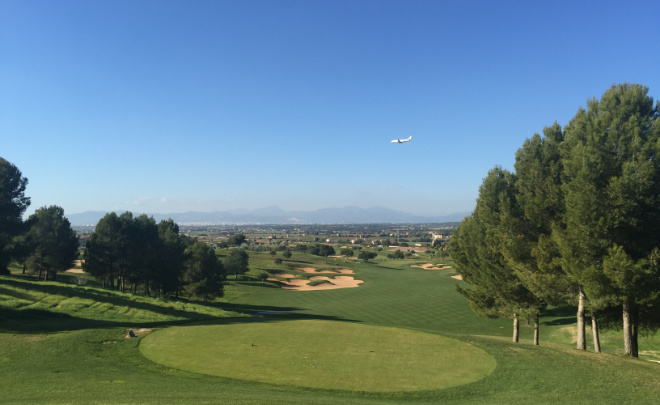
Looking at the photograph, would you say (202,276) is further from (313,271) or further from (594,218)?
(313,271)

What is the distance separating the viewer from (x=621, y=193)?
56.4 feet

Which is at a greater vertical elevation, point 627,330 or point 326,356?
point 627,330

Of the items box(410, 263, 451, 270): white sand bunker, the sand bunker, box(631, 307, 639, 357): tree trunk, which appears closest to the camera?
box(631, 307, 639, 357): tree trunk

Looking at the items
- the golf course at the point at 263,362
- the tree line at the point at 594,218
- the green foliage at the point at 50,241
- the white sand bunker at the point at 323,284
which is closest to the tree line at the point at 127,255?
the green foliage at the point at 50,241

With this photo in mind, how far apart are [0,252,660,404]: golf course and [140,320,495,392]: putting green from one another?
0.06 m

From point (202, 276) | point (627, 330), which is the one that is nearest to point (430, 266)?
point (202, 276)

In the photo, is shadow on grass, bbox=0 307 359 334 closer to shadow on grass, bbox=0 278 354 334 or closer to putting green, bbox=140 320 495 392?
shadow on grass, bbox=0 278 354 334

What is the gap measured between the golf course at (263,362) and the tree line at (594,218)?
9.75 feet

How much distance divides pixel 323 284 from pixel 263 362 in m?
66.7

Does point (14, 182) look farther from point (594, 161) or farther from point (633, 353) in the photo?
point (633, 353)

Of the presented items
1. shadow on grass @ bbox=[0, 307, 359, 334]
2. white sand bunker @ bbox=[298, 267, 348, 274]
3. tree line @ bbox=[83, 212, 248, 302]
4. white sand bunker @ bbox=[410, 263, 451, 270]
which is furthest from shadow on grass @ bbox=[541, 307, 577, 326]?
white sand bunker @ bbox=[410, 263, 451, 270]

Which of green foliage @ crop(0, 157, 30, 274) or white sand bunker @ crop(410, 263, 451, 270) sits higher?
green foliage @ crop(0, 157, 30, 274)

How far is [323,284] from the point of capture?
274 feet

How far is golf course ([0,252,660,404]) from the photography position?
13289mm
